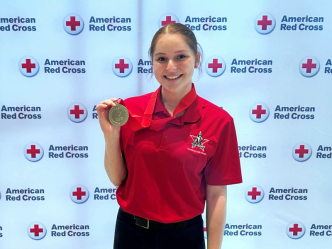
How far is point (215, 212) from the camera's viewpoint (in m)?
1.20

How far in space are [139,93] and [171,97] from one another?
709 millimetres

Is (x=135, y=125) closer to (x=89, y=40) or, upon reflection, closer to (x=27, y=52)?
(x=89, y=40)

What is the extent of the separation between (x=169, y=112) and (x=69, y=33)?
1044 mm

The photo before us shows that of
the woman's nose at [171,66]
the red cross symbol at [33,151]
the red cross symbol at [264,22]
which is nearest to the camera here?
the woman's nose at [171,66]

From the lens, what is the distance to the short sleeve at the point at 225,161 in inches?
44.8

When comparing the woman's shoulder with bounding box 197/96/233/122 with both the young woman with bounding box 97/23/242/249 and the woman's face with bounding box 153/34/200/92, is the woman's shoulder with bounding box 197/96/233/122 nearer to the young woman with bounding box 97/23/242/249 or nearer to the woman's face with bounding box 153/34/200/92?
the young woman with bounding box 97/23/242/249

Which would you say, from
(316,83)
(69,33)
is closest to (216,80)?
(316,83)

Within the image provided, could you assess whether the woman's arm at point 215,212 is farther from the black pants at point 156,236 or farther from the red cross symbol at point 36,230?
the red cross symbol at point 36,230

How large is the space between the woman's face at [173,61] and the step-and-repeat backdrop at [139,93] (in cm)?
70

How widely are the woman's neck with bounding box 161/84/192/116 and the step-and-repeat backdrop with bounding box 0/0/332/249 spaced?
64cm

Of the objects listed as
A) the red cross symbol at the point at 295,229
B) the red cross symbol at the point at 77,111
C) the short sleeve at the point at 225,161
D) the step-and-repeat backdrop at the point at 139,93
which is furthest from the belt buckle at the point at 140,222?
the red cross symbol at the point at 295,229

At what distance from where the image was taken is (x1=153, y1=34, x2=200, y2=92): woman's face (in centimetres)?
106

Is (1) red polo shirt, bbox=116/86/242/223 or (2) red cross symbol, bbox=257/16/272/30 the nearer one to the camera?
(1) red polo shirt, bbox=116/86/242/223

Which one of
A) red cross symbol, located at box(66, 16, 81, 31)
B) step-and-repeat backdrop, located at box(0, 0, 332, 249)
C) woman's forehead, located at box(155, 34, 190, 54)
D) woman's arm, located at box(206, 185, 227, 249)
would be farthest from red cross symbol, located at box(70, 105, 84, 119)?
woman's arm, located at box(206, 185, 227, 249)
